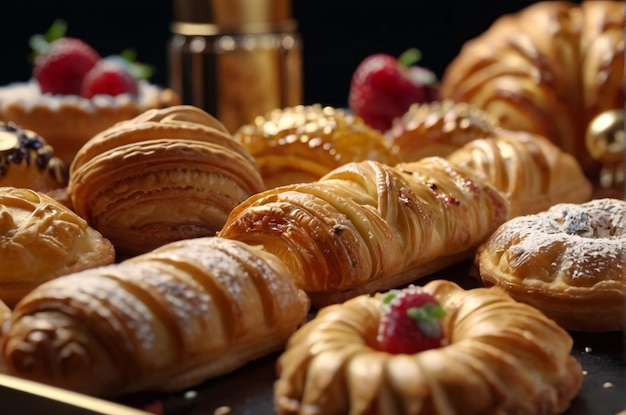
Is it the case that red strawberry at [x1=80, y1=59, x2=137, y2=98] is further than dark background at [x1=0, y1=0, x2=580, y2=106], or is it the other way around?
dark background at [x1=0, y1=0, x2=580, y2=106]

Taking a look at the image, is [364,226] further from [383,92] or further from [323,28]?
[323,28]

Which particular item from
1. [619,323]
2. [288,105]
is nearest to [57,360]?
[619,323]

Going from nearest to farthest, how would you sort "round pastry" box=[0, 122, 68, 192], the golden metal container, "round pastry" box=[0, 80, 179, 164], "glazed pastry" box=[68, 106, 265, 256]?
"glazed pastry" box=[68, 106, 265, 256] → "round pastry" box=[0, 122, 68, 192] → "round pastry" box=[0, 80, 179, 164] → the golden metal container

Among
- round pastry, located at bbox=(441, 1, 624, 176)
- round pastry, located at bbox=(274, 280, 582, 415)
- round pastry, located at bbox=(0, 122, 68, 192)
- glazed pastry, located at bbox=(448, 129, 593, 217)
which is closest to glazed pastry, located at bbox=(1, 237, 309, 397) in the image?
round pastry, located at bbox=(274, 280, 582, 415)

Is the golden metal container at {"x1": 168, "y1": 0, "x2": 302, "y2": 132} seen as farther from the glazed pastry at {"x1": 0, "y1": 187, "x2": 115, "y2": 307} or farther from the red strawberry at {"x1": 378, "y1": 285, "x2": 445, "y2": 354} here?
the red strawberry at {"x1": 378, "y1": 285, "x2": 445, "y2": 354}

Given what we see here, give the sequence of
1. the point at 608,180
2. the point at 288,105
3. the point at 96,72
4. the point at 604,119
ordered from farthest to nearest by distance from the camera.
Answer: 1. the point at 288,105
2. the point at 96,72
3. the point at 608,180
4. the point at 604,119

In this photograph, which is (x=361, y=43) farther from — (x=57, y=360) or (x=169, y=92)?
(x=57, y=360)

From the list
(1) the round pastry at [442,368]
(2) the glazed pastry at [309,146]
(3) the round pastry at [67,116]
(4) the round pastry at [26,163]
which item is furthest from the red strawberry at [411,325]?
(3) the round pastry at [67,116]
